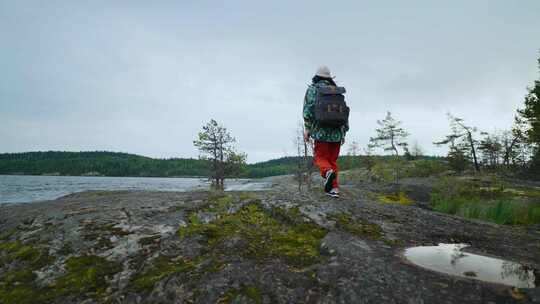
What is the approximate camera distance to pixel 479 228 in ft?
15.2

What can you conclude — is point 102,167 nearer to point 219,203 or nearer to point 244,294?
point 219,203

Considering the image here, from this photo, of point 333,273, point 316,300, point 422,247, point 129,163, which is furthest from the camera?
point 129,163

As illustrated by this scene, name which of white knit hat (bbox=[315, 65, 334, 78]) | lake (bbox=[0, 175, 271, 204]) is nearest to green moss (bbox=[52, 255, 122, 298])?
white knit hat (bbox=[315, 65, 334, 78])

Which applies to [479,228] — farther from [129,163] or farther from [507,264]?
[129,163]

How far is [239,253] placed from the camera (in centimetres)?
306

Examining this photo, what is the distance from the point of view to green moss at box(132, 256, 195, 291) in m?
2.56

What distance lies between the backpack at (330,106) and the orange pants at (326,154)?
0.58 meters

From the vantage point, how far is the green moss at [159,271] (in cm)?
256

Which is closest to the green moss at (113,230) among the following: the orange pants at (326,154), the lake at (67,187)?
the orange pants at (326,154)

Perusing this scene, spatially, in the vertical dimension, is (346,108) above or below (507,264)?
above

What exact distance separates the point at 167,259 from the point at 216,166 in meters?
26.7

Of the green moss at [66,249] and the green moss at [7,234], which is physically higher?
the green moss at [7,234]

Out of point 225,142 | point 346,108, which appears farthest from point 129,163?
point 346,108

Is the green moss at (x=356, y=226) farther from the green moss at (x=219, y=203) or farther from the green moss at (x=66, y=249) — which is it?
the green moss at (x=66, y=249)
